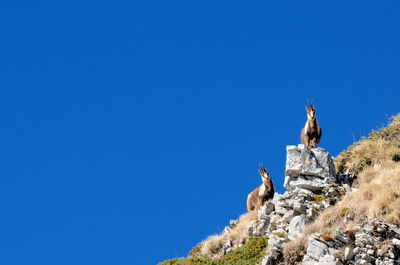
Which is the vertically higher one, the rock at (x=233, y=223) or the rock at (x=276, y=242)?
the rock at (x=233, y=223)

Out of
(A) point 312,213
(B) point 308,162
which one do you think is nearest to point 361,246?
(A) point 312,213

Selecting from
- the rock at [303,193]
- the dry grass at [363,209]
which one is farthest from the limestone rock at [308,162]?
the dry grass at [363,209]

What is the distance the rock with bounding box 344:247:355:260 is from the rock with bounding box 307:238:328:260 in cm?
72

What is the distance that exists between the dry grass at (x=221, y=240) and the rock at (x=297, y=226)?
2963 millimetres

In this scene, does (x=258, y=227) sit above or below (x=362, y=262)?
above

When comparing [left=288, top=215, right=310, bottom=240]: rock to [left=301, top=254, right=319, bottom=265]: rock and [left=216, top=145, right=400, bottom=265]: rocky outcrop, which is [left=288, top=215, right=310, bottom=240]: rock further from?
[left=301, top=254, right=319, bottom=265]: rock

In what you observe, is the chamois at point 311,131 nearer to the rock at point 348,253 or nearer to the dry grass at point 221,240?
the dry grass at point 221,240

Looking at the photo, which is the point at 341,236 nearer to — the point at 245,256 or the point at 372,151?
the point at 245,256

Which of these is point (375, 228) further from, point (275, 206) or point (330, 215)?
point (275, 206)

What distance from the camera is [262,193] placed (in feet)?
84.5

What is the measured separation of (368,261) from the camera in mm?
16062

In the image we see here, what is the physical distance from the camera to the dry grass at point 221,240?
22.8 metres

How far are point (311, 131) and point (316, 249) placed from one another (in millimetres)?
9107

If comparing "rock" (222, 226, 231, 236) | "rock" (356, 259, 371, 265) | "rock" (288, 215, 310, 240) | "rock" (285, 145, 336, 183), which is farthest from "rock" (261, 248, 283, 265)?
"rock" (222, 226, 231, 236)
